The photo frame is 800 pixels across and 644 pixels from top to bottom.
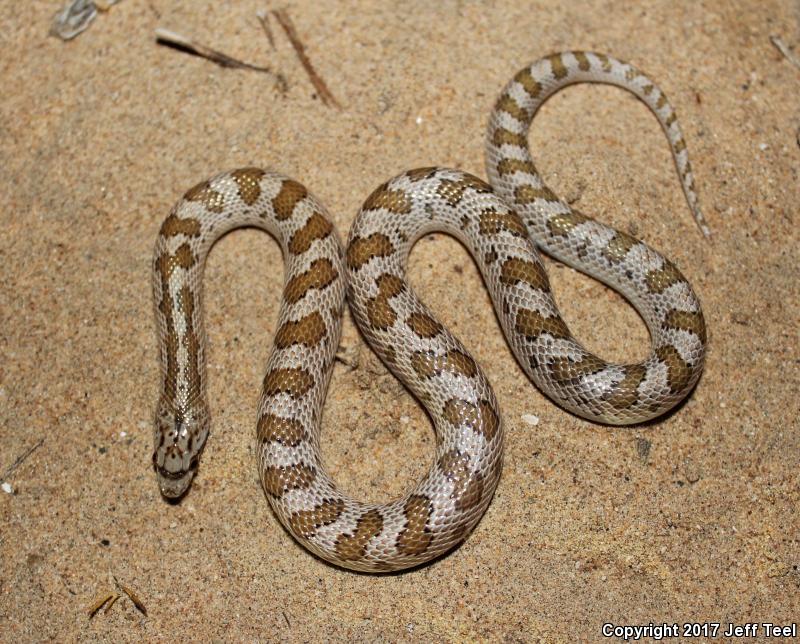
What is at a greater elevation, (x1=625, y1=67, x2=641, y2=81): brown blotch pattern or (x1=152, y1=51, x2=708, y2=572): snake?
(x1=625, y1=67, x2=641, y2=81): brown blotch pattern

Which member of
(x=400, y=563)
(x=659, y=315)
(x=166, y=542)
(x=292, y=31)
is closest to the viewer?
Result: (x=400, y=563)

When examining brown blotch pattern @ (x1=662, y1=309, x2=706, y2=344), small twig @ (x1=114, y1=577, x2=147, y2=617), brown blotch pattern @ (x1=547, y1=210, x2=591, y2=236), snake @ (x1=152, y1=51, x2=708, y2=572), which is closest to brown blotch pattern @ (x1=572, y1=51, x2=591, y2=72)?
snake @ (x1=152, y1=51, x2=708, y2=572)

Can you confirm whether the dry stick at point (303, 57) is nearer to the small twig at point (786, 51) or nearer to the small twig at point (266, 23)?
the small twig at point (266, 23)

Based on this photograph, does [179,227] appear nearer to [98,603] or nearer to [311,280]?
[311,280]

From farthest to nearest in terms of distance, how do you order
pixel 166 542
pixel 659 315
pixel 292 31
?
pixel 292 31, pixel 659 315, pixel 166 542

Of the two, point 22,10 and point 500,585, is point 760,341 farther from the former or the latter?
point 22,10

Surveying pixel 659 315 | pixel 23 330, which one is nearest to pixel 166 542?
pixel 23 330

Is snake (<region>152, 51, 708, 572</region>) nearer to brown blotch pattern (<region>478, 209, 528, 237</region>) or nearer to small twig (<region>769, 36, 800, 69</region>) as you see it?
brown blotch pattern (<region>478, 209, 528, 237</region>)
